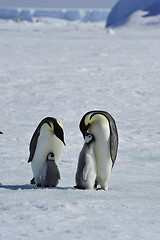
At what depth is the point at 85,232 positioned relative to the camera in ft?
7.68

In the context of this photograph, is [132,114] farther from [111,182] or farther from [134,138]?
[111,182]

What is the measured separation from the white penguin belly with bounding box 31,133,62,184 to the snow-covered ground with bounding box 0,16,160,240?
15 cm

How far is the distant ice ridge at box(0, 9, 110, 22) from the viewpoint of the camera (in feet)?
173

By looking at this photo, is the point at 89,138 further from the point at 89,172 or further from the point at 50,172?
the point at 50,172

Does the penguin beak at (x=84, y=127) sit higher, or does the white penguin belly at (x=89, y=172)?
the penguin beak at (x=84, y=127)


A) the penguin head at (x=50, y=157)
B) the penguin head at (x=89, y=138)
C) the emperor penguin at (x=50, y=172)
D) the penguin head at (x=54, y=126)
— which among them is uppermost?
the penguin head at (x=54, y=126)

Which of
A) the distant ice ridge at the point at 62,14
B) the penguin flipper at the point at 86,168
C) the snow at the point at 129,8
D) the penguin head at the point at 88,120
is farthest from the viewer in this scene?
the distant ice ridge at the point at 62,14

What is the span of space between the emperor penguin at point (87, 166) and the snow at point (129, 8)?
26294 millimetres

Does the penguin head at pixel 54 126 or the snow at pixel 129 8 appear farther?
the snow at pixel 129 8

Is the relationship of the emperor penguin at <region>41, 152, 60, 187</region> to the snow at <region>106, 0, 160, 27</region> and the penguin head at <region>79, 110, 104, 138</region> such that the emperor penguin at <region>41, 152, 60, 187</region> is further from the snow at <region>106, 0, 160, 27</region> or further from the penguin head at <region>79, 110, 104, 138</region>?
the snow at <region>106, 0, 160, 27</region>

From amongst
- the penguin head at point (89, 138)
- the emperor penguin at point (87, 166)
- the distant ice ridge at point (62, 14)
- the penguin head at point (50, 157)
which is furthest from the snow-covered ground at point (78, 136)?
the distant ice ridge at point (62, 14)

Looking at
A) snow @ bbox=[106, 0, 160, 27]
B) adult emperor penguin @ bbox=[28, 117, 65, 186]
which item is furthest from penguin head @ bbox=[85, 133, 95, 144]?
snow @ bbox=[106, 0, 160, 27]

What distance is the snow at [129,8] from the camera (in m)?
29.7

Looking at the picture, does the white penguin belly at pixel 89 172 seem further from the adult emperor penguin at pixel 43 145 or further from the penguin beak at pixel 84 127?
the adult emperor penguin at pixel 43 145
